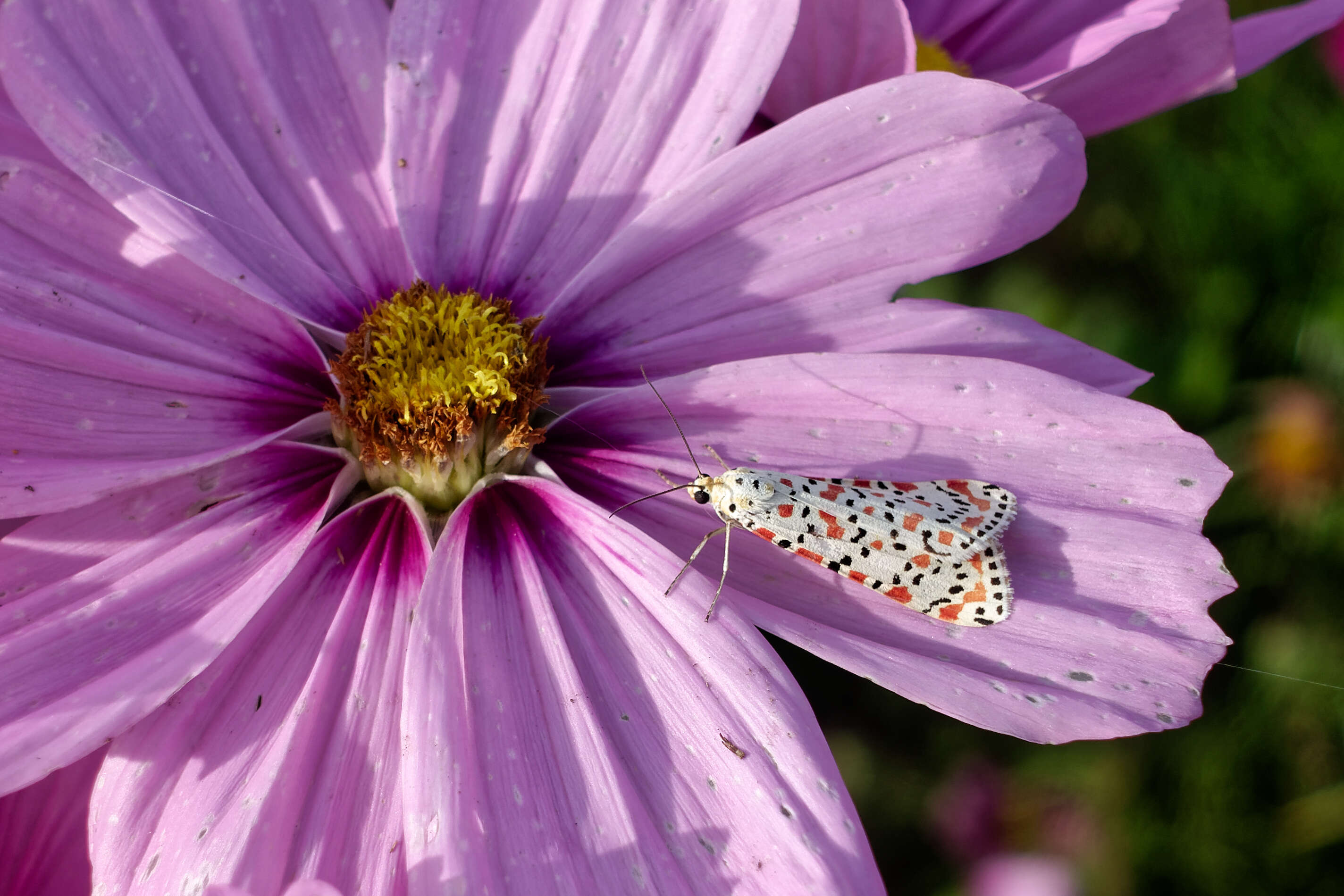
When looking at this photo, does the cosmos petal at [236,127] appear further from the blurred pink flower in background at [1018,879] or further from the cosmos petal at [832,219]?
the blurred pink flower in background at [1018,879]

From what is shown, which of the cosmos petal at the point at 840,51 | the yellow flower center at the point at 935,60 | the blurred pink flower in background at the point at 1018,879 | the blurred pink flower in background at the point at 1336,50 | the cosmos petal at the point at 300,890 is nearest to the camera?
the cosmos petal at the point at 300,890

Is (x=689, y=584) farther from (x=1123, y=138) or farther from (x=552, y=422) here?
(x=1123, y=138)

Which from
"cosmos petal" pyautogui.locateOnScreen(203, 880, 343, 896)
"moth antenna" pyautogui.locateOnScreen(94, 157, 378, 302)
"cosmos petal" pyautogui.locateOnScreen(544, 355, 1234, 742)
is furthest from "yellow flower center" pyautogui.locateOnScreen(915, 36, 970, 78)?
"cosmos petal" pyautogui.locateOnScreen(203, 880, 343, 896)

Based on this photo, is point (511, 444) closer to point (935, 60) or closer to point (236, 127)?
point (236, 127)

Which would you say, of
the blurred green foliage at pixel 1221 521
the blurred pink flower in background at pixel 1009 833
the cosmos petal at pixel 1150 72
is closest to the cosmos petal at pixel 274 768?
the cosmos petal at pixel 1150 72

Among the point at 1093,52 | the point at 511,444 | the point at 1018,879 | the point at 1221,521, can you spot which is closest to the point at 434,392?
the point at 511,444

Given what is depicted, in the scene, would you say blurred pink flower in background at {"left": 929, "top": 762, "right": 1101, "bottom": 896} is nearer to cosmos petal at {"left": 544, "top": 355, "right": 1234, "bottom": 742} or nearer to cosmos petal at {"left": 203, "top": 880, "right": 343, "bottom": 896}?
cosmos petal at {"left": 544, "top": 355, "right": 1234, "bottom": 742}
